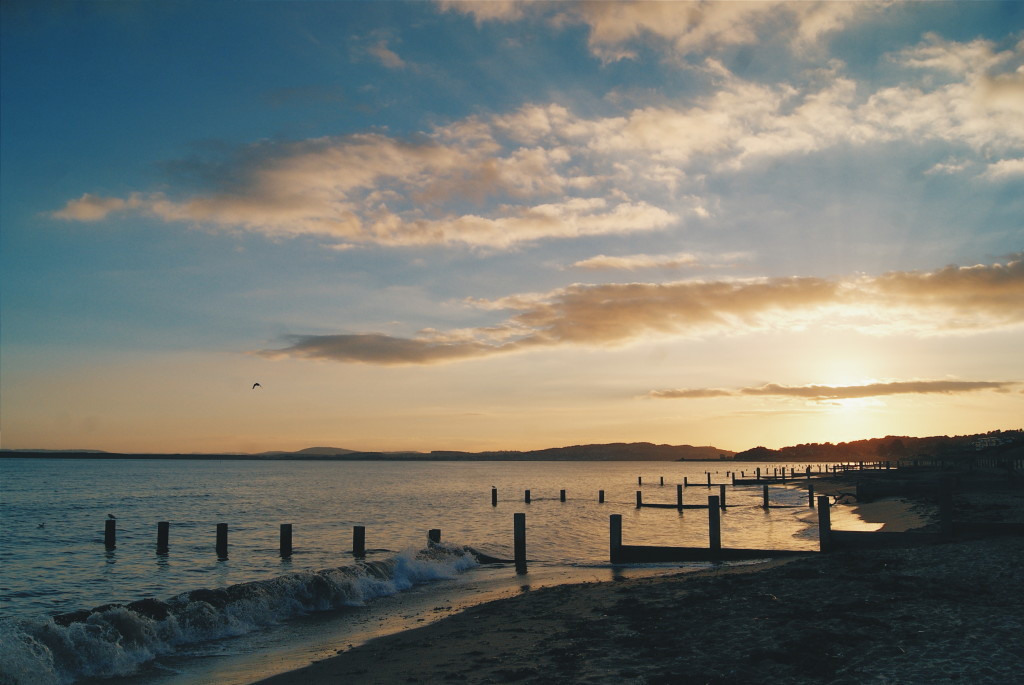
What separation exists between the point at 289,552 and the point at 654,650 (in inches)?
811

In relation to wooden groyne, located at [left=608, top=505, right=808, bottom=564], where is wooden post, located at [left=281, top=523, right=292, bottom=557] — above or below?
below

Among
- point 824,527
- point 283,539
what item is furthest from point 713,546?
point 283,539

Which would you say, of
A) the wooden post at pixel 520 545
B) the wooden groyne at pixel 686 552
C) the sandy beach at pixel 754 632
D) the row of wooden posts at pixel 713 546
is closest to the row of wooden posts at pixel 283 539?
the row of wooden posts at pixel 713 546

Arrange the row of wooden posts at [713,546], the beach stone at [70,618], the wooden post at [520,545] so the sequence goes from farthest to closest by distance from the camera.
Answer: the wooden post at [520,545]
the row of wooden posts at [713,546]
the beach stone at [70,618]

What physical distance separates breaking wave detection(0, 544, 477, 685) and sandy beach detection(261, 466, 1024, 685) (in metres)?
4.15

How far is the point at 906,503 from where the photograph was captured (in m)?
38.8

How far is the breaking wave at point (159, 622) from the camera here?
38.2 ft

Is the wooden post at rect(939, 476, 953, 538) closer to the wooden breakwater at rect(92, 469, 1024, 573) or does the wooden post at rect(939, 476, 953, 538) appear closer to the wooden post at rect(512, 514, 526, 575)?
the wooden breakwater at rect(92, 469, 1024, 573)

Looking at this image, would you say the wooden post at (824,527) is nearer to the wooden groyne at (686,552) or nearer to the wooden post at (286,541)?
the wooden groyne at (686,552)

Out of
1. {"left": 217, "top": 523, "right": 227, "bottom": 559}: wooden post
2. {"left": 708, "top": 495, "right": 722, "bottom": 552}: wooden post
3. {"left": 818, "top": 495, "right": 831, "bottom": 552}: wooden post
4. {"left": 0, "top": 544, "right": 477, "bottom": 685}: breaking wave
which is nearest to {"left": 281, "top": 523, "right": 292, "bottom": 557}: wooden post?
{"left": 217, "top": 523, "right": 227, "bottom": 559}: wooden post

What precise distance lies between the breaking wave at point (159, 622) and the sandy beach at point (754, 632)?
13.6 feet

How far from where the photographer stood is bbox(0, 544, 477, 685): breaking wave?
1165 cm

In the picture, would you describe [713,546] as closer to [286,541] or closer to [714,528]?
[714,528]

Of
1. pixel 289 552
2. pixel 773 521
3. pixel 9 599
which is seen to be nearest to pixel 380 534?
pixel 289 552
